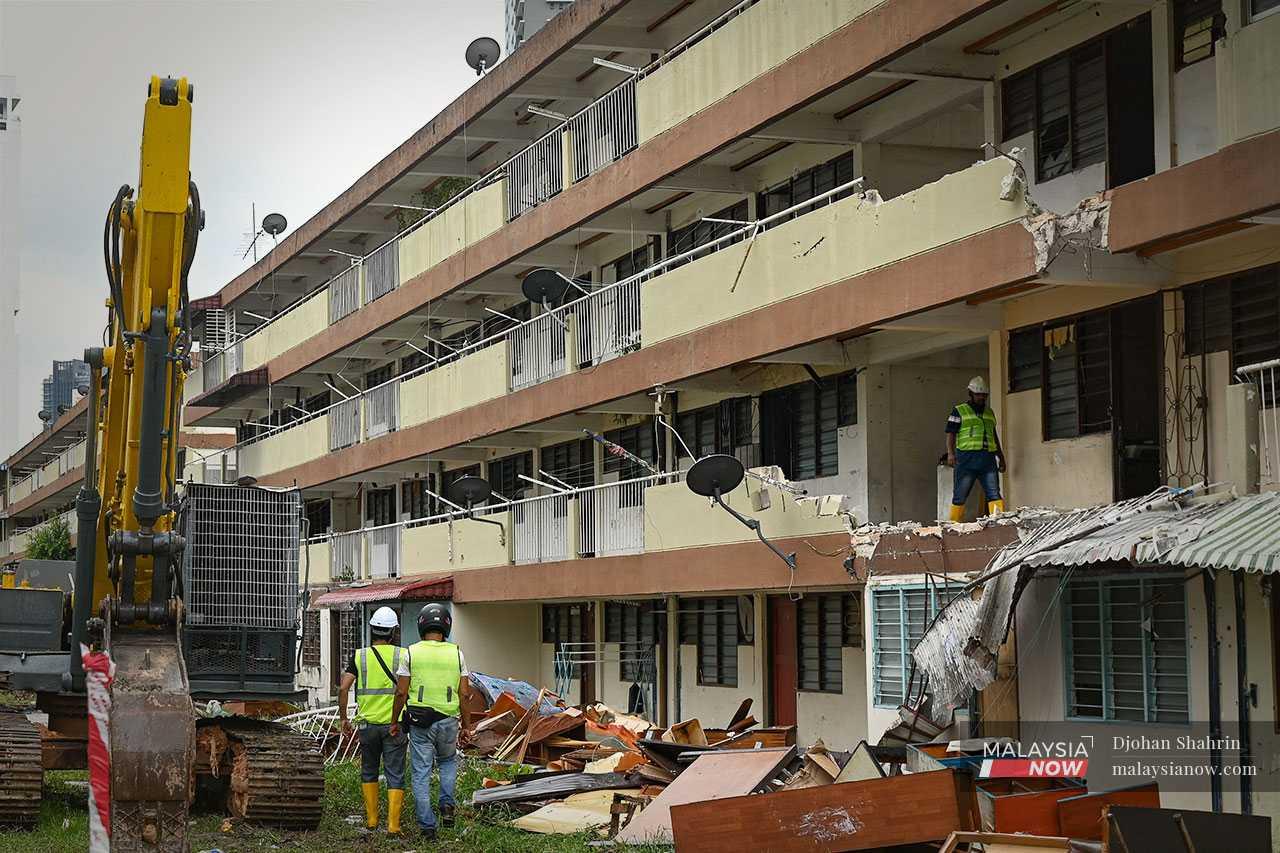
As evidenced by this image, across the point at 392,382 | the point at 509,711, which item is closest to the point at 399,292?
the point at 392,382

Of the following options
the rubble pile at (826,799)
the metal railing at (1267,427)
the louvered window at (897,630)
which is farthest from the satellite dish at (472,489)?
the metal railing at (1267,427)

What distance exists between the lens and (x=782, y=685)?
26.3 metres

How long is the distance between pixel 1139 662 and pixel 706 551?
8.77m

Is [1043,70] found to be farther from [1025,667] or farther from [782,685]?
[782,685]

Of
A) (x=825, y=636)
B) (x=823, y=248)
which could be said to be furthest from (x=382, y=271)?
(x=823, y=248)

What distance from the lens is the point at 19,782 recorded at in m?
16.4

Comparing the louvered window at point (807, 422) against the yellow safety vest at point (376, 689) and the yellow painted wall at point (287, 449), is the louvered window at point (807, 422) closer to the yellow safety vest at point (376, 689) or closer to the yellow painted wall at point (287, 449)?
the yellow safety vest at point (376, 689)

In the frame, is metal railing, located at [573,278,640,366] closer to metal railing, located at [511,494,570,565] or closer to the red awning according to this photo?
metal railing, located at [511,494,570,565]

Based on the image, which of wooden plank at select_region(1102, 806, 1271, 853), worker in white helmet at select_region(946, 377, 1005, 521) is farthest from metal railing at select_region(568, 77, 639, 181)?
wooden plank at select_region(1102, 806, 1271, 853)

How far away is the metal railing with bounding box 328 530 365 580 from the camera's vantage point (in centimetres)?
4006

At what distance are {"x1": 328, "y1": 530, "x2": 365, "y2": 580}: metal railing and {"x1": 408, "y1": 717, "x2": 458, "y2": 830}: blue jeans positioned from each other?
23.3m

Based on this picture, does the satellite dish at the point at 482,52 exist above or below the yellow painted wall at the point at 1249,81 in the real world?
above

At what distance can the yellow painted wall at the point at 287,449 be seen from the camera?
142ft

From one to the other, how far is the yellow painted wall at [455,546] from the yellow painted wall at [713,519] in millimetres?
→ 6574
